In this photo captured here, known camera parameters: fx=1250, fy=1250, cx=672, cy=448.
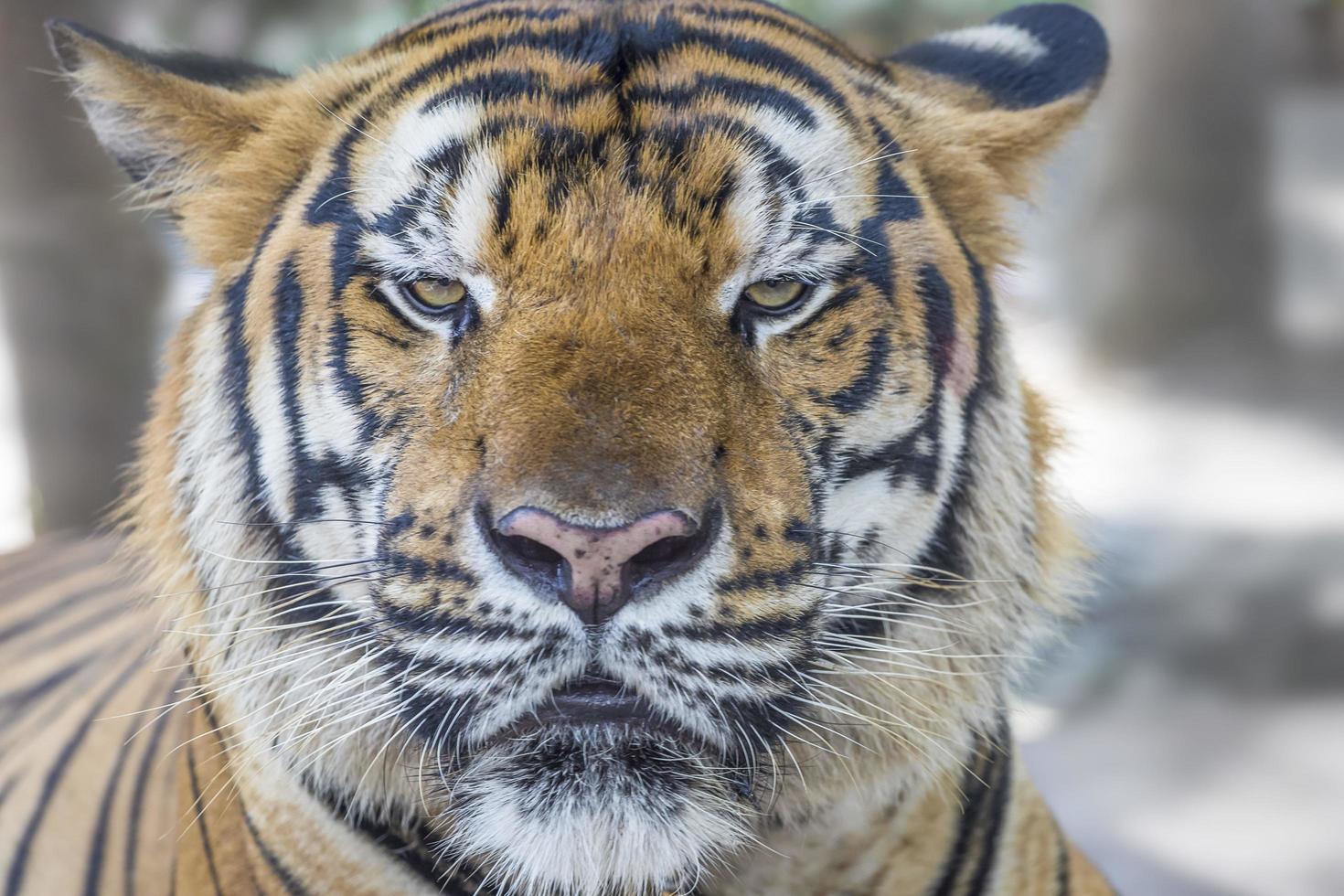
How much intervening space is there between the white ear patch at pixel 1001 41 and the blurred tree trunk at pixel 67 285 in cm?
122

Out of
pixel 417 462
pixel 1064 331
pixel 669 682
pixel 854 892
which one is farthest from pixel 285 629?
pixel 1064 331

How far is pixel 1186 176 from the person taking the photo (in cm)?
313

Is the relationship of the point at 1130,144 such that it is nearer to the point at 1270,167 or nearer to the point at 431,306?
the point at 1270,167

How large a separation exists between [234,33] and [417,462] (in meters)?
1.47

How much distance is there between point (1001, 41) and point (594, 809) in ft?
2.40

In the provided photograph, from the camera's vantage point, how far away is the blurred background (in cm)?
195

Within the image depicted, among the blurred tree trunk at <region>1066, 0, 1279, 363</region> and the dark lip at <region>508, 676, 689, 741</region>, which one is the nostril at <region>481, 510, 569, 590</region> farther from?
the blurred tree trunk at <region>1066, 0, 1279, 363</region>

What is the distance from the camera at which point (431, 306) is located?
0.83m

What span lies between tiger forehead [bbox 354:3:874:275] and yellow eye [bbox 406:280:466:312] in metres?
0.02

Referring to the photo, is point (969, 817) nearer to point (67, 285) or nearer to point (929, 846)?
point (929, 846)

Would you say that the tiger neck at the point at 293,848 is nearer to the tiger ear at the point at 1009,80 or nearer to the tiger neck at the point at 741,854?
the tiger neck at the point at 741,854

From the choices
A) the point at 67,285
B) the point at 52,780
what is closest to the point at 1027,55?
the point at 52,780

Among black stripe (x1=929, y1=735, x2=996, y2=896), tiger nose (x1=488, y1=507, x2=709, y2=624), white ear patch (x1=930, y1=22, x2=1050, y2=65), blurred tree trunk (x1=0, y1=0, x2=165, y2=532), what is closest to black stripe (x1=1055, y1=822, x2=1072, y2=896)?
black stripe (x1=929, y1=735, x2=996, y2=896)

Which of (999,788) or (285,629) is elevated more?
(285,629)
